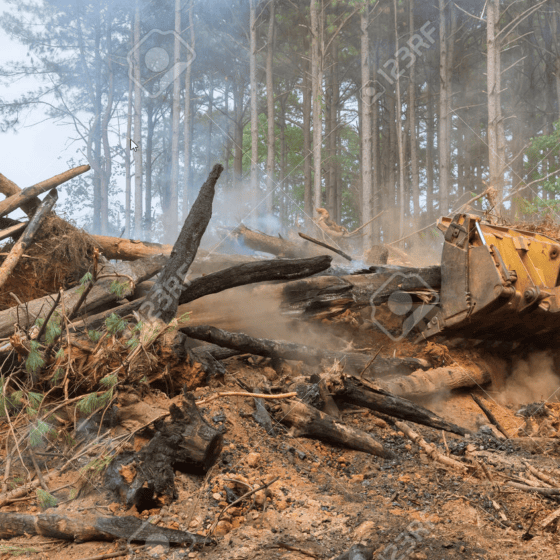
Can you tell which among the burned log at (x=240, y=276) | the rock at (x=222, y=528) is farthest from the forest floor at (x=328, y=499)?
the burned log at (x=240, y=276)

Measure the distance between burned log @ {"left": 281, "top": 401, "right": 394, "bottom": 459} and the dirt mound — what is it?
4.20 m

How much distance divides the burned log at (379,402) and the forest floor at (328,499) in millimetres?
155

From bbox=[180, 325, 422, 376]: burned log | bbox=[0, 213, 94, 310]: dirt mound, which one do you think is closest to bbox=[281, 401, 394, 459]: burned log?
bbox=[180, 325, 422, 376]: burned log

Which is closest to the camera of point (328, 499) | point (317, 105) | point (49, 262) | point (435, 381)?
point (328, 499)

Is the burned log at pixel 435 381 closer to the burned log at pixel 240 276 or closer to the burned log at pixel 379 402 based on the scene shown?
the burned log at pixel 379 402

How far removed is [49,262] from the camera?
631cm

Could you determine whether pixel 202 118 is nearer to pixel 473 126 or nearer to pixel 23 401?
pixel 473 126

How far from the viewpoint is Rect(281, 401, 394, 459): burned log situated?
12.1 feet

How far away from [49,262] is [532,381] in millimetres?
6953

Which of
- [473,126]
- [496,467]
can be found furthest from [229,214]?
[496,467]

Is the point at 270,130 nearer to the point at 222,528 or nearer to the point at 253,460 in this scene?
the point at 253,460

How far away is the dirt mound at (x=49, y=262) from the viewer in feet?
20.5

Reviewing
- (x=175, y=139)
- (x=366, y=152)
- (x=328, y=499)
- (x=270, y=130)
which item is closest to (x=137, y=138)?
(x=175, y=139)

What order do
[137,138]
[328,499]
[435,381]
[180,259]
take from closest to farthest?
[328,499] < [180,259] < [435,381] < [137,138]
